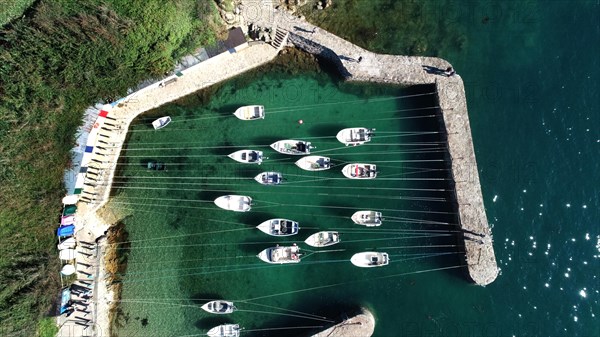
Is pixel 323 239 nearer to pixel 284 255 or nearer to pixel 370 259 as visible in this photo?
pixel 284 255

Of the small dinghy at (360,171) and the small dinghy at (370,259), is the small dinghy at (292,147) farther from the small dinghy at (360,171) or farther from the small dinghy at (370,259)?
the small dinghy at (370,259)

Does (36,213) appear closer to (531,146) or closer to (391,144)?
(391,144)

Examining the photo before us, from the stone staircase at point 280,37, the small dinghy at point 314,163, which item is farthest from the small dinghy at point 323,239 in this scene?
the stone staircase at point 280,37

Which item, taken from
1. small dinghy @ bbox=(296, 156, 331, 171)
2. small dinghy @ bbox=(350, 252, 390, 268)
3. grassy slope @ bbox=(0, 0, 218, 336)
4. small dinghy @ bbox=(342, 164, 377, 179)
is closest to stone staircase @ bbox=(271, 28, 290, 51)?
grassy slope @ bbox=(0, 0, 218, 336)

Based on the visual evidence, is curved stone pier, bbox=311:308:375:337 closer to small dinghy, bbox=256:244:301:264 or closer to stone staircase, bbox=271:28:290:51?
small dinghy, bbox=256:244:301:264

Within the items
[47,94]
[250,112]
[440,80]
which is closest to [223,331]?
[250,112]
